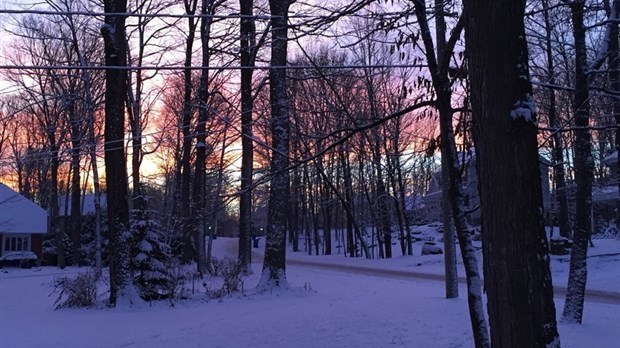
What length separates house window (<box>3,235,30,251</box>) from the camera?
44.0 meters

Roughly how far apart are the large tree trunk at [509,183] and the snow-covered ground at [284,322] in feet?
16.9

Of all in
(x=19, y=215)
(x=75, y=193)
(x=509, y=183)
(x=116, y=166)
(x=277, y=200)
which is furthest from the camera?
(x=19, y=215)

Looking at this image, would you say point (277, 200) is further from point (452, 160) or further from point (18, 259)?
point (18, 259)

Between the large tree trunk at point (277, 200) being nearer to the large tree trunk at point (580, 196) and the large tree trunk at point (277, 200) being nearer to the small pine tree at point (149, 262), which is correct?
the small pine tree at point (149, 262)

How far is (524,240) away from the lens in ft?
11.2

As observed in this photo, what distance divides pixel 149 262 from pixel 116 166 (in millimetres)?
2437

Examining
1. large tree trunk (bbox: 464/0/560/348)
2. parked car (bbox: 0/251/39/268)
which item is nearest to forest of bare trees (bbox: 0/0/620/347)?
large tree trunk (bbox: 464/0/560/348)

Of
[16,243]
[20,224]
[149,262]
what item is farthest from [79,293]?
[16,243]

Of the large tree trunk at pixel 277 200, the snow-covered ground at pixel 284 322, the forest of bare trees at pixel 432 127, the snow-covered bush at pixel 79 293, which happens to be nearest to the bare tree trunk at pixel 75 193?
the forest of bare trees at pixel 432 127

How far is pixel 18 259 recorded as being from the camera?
132 ft

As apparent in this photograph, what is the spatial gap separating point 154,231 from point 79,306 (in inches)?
95.9

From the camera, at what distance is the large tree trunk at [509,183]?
338 centimetres

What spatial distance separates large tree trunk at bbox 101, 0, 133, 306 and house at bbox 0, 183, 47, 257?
1268 inches

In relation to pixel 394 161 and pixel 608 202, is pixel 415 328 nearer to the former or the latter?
pixel 394 161
